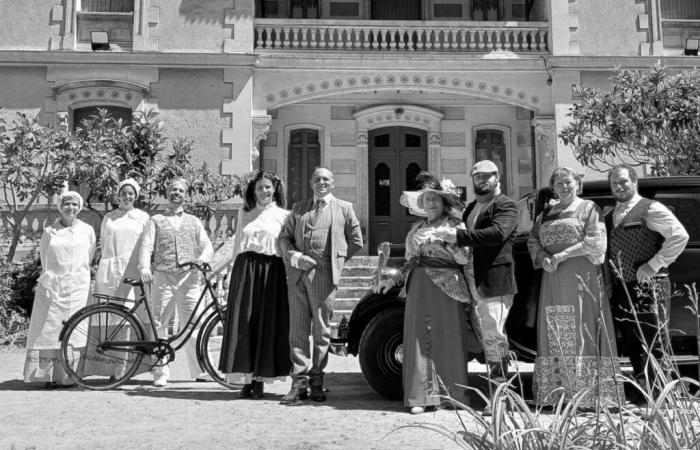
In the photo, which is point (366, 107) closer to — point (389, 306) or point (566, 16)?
point (566, 16)

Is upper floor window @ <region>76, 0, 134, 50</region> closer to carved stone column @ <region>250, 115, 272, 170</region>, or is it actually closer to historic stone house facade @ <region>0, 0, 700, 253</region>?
historic stone house facade @ <region>0, 0, 700, 253</region>

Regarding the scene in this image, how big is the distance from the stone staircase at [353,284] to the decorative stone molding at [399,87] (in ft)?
12.4

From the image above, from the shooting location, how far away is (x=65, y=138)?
10.8 metres

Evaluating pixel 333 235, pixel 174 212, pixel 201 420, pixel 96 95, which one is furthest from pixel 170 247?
pixel 96 95

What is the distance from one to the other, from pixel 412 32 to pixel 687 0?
6.30 m

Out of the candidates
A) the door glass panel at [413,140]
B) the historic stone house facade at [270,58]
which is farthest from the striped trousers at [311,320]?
the door glass panel at [413,140]

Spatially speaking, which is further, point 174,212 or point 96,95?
point 96,95

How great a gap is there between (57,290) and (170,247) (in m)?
1.13

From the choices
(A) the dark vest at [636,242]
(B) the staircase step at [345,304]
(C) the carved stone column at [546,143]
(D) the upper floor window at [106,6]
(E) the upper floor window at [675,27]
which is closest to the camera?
(A) the dark vest at [636,242]

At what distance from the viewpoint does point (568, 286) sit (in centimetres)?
486

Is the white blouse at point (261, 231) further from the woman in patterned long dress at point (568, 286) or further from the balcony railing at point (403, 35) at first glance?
the balcony railing at point (403, 35)

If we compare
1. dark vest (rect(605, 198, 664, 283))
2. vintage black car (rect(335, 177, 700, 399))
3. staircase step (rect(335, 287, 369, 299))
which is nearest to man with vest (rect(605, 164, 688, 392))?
dark vest (rect(605, 198, 664, 283))

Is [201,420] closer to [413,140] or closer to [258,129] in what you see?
[258,129]

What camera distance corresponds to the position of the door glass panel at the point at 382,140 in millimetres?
15438
